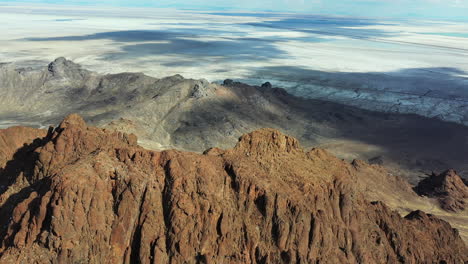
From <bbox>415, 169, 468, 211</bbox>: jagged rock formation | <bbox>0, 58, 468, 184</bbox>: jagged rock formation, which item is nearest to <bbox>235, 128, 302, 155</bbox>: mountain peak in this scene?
<bbox>415, 169, 468, 211</bbox>: jagged rock formation

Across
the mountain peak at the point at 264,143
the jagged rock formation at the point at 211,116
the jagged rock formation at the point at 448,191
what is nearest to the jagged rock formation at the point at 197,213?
the mountain peak at the point at 264,143

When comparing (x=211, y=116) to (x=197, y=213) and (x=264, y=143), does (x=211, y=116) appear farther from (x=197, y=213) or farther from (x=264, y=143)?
(x=197, y=213)

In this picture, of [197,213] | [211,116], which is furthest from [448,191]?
[211,116]

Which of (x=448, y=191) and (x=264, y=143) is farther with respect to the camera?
(x=448, y=191)

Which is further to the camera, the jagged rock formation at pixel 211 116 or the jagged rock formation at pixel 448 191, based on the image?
the jagged rock formation at pixel 211 116

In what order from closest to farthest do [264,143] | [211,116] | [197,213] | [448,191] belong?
[197,213]
[264,143]
[448,191]
[211,116]

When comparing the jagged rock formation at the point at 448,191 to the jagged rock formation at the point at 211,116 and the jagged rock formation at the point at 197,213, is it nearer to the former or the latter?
the jagged rock formation at the point at 211,116

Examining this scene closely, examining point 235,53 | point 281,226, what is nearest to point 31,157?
point 281,226
